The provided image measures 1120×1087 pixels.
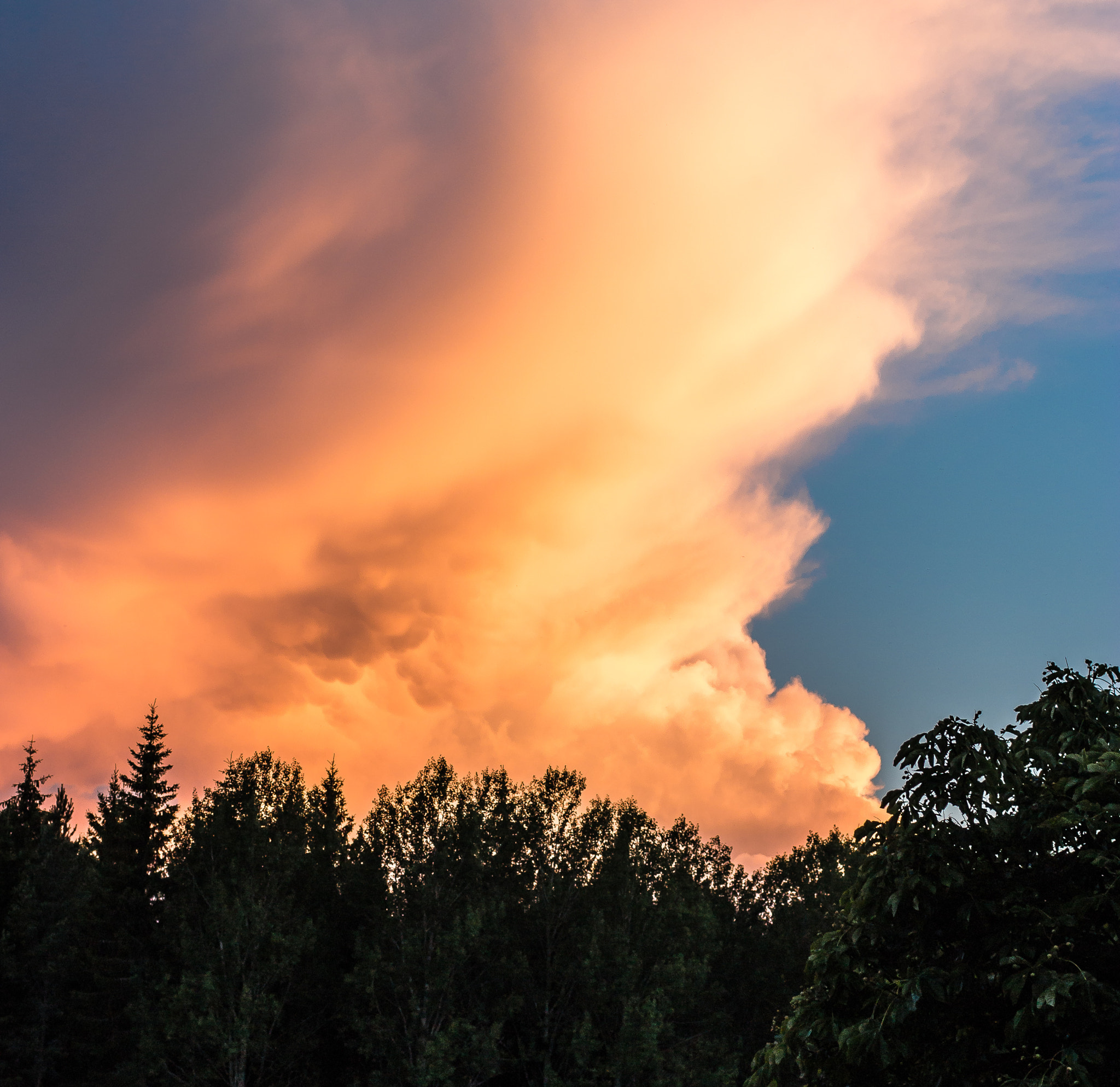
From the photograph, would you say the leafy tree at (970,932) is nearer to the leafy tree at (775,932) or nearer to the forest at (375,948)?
the forest at (375,948)

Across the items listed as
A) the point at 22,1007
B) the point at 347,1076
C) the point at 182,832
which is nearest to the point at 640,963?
the point at 347,1076

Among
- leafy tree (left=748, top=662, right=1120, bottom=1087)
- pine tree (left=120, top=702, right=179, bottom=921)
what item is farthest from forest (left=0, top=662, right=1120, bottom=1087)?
leafy tree (left=748, top=662, right=1120, bottom=1087)

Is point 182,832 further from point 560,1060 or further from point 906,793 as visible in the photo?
point 906,793

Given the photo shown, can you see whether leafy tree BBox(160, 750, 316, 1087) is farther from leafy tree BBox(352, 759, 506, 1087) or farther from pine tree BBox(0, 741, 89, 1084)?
pine tree BBox(0, 741, 89, 1084)

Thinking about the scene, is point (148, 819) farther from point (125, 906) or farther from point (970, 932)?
point (970, 932)

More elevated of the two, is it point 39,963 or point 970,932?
point 39,963

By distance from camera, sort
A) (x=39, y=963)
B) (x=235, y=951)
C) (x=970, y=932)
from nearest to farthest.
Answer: (x=970, y=932) < (x=235, y=951) < (x=39, y=963)

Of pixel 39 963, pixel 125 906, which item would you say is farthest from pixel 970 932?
pixel 39 963

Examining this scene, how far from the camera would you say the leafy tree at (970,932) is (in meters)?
8.68

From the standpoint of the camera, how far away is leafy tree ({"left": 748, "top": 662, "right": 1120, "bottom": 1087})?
8680 millimetres

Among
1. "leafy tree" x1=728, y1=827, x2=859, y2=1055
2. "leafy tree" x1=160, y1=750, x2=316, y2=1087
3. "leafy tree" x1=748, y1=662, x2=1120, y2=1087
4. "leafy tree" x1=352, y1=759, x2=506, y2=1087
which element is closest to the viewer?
"leafy tree" x1=748, y1=662, x2=1120, y2=1087

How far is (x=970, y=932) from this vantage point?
9.54 metres

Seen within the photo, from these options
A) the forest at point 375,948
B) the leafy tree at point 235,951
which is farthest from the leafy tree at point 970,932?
the leafy tree at point 235,951

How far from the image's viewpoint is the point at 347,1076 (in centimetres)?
4869
